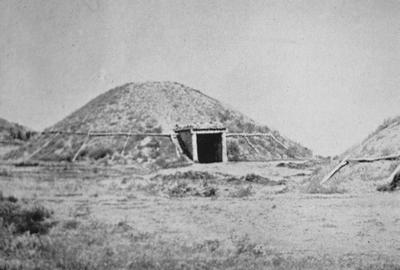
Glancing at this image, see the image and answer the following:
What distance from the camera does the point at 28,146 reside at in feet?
107

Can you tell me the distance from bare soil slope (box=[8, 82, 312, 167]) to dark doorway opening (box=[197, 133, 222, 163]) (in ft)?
3.47

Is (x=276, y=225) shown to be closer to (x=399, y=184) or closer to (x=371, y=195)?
(x=371, y=195)

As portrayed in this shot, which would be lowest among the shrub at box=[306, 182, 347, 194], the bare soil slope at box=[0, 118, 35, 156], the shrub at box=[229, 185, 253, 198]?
the shrub at box=[229, 185, 253, 198]

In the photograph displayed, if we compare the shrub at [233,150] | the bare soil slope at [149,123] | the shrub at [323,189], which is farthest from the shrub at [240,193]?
the shrub at [233,150]

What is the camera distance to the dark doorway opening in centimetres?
3014

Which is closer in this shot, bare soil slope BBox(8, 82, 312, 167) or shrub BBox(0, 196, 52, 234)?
shrub BBox(0, 196, 52, 234)

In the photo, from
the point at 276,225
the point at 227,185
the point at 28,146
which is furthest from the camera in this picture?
the point at 28,146

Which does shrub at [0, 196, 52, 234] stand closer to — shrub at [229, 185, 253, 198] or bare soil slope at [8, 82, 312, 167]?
→ shrub at [229, 185, 253, 198]

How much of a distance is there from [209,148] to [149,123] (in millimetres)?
5042

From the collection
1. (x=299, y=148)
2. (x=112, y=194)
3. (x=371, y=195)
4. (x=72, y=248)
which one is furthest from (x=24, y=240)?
(x=299, y=148)

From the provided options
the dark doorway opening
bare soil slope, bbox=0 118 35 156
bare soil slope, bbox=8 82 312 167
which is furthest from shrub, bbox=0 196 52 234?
bare soil slope, bbox=0 118 35 156

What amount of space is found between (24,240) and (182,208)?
512 cm

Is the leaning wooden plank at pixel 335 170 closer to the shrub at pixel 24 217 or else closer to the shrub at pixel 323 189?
the shrub at pixel 323 189

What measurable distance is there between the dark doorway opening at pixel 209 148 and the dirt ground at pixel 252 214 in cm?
1303
